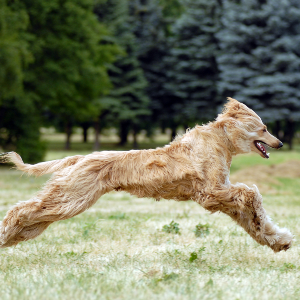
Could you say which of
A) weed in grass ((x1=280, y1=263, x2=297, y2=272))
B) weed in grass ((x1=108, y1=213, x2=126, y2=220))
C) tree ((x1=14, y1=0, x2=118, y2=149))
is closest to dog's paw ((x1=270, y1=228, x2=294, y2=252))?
weed in grass ((x1=280, y1=263, x2=297, y2=272))

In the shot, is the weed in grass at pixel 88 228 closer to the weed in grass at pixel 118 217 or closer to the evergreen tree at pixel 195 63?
the weed in grass at pixel 118 217

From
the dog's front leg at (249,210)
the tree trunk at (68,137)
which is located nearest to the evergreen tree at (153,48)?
the tree trunk at (68,137)

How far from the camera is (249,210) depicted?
4859 millimetres

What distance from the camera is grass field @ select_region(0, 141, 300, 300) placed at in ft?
12.6

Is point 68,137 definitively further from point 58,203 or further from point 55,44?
point 58,203

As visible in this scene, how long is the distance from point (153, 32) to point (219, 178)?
117 feet

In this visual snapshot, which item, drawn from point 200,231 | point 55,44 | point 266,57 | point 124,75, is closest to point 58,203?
point 200,231

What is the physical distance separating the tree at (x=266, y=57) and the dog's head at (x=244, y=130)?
83.1ft

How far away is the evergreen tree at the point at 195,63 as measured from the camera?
116ft

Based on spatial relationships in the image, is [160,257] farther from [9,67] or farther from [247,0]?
[247,0]

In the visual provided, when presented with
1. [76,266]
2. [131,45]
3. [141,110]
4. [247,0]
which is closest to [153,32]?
[131,45]

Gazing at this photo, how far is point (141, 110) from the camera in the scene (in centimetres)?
3734

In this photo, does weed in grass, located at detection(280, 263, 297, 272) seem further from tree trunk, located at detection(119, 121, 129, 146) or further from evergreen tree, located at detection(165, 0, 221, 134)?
tree trunk, located at detection(119, 121, 129, 146)

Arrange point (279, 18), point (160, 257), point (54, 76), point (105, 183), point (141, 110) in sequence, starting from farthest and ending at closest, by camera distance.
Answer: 1. point (141, 110)
2. point (279, 18)
3. point (54, 76)
4. point (160, 257)
5. point (105, 183)
